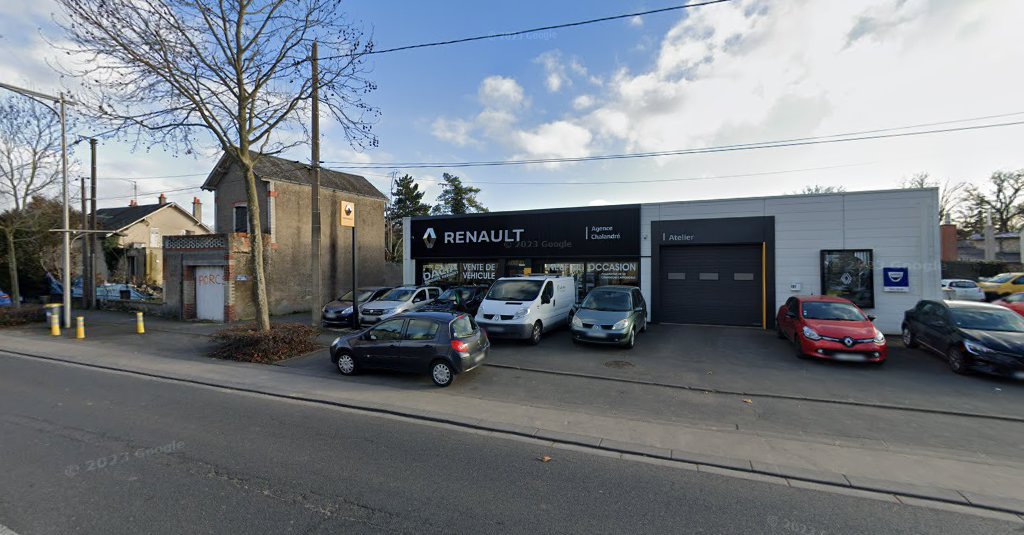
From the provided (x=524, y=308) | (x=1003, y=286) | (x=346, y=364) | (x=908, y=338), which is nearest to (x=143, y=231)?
(x=346, y=364)

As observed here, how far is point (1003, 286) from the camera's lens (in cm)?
2292

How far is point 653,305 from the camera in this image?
1595 cm

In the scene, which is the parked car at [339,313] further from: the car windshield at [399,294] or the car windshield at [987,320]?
the car windshield at [987,320]

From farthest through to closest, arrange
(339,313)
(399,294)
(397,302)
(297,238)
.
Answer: (297,238) < (399,294) < (397,302) < (339,313)

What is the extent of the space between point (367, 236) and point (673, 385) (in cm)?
2045

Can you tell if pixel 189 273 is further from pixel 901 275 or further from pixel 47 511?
pixel 901 275

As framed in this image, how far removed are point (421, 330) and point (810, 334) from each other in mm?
8741

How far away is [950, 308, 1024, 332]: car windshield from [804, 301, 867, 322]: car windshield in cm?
175

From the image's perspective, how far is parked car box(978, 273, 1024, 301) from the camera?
72.9ft

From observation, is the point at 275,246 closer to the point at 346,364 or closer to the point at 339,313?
the point at 339,313

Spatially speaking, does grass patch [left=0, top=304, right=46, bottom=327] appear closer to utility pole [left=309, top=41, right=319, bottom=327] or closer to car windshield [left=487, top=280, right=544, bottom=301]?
utility pole [left=309, top=41, right=319, bottom=327]

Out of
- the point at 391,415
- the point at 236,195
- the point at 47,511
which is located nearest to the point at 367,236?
the point at 236,195

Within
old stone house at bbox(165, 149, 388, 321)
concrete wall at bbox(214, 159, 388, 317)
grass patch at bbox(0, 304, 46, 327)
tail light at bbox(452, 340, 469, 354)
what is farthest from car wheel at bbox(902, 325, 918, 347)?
grass patch at bbox(0, 304, 46, 327)

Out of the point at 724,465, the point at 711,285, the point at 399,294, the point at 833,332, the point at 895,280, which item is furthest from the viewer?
the point at 399,294
